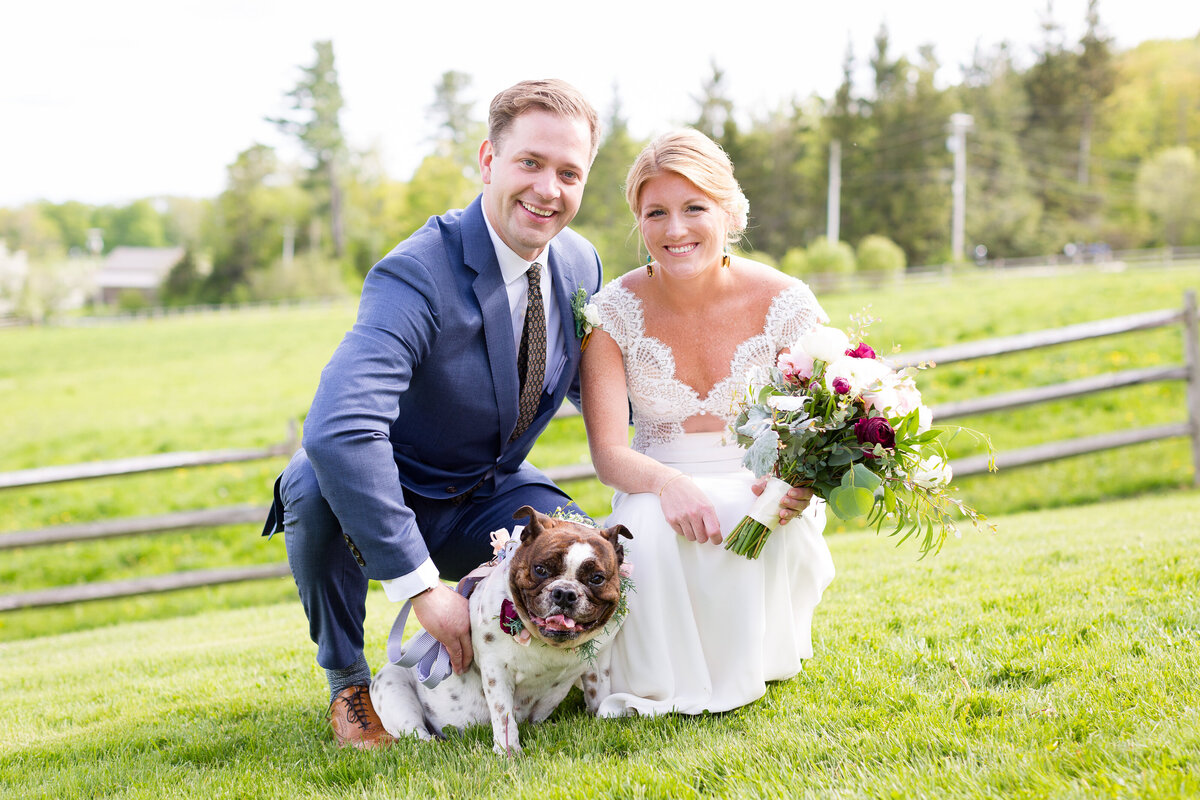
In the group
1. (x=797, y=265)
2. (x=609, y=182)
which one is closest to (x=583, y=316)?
(x=797, y=265)

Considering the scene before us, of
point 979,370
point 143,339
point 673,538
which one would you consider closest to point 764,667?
point 673,538

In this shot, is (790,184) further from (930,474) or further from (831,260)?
(930,474)

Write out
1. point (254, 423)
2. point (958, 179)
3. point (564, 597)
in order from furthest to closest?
point (958, 179)
point (254, 423)
point (564, 597)

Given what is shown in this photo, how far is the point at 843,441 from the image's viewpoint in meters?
2.86

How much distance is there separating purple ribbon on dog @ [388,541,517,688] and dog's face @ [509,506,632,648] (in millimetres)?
257

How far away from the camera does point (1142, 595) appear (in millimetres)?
3678

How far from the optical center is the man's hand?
2.86 m

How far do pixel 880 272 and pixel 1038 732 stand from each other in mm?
33049

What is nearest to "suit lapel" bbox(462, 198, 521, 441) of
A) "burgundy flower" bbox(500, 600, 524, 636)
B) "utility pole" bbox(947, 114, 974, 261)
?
"burgundy flower" bbox(500, 600, 524, 636)

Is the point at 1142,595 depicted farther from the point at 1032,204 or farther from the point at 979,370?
the point at 1032,204

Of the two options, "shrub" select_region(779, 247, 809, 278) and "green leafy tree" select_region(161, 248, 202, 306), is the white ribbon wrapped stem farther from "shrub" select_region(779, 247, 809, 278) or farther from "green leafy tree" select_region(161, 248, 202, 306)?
"green leafy tree" select_region(161, 248, 202, 306)

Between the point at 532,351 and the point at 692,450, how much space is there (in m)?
0.76

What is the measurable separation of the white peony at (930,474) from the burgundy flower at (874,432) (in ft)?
0.50

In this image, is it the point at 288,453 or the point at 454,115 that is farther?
the point at 454,115
